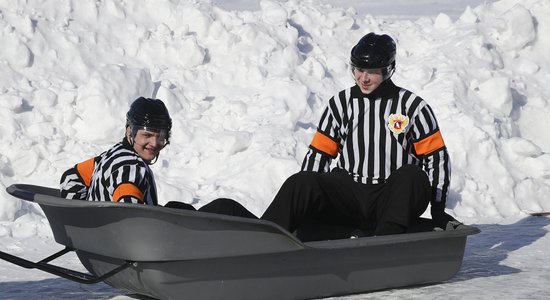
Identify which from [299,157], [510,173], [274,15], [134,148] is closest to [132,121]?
[134,148]

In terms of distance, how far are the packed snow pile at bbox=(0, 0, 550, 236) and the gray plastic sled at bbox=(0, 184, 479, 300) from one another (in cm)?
226

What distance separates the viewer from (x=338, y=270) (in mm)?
4133

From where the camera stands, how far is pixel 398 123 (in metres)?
4.59

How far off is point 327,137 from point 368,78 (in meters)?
0.40

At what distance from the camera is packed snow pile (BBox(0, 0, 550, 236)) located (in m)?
7.12

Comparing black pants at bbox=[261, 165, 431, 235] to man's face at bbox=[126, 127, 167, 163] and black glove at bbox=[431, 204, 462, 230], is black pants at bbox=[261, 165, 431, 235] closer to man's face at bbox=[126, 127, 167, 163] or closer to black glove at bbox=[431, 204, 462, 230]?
black glove at bbox=[431, 204, 462, 230]

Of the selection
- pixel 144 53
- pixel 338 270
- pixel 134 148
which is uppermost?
pixel 144 53

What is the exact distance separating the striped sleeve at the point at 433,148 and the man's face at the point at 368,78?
25 cm

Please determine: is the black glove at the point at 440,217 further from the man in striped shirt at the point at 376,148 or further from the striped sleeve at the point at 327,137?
the striped sleeve at the point at 327,137

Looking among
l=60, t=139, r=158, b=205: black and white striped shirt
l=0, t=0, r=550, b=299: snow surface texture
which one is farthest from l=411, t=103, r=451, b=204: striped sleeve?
l=60, t=139, r=158, b=205: black and white striped shirt

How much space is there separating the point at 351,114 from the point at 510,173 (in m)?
3.19

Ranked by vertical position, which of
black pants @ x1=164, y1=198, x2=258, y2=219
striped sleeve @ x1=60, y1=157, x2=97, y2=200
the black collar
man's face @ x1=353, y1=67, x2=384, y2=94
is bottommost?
black pants @ x1=164, y1=198, x2=258, y2=219

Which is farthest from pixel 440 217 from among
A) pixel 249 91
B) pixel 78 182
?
pixel 249 91

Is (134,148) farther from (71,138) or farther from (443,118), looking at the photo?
(443,118)
